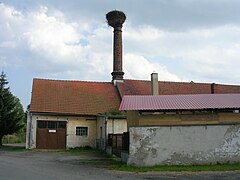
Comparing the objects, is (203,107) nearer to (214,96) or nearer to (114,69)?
(214,96)

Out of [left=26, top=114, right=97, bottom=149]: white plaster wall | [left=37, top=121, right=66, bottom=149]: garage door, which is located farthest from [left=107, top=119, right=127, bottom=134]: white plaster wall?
[left=37, top=121, right=66, bottom=149]: garage door

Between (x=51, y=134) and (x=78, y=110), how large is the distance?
3234 mm

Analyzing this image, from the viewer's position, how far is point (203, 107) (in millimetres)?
17844

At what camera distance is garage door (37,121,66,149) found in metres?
29.9

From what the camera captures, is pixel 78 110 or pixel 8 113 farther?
pixel 8 113

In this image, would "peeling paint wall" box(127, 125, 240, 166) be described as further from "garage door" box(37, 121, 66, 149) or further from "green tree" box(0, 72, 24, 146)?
"green tree" box(0, 72, 24, 146)

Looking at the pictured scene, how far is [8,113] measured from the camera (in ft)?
109

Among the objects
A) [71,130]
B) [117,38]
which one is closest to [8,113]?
[71,130]

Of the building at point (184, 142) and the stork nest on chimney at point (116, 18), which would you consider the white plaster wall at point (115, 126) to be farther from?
the stork nest on chimney at point (116, 18)

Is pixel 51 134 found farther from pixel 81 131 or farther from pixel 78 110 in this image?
pixel 78 110

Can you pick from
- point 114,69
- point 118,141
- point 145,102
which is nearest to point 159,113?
point 145,102

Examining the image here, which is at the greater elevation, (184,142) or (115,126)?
(115,126)

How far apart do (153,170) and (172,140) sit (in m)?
2.20

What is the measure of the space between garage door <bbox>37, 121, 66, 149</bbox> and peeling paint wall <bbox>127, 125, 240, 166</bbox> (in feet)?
47.6
